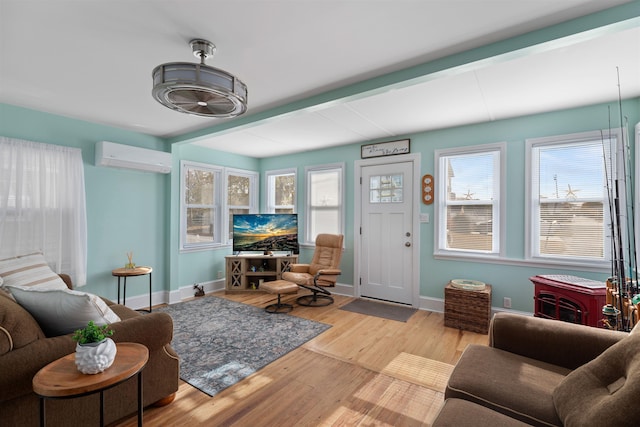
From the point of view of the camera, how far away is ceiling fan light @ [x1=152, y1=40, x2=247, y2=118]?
1.69 metres

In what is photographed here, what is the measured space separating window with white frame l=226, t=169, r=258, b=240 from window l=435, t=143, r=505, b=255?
3.36 metres

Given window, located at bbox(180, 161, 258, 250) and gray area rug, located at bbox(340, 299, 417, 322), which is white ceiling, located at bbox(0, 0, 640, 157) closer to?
window, located at bbox(180, 161, 258, 250)

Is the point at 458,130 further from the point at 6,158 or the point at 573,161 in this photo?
the point at 6,158

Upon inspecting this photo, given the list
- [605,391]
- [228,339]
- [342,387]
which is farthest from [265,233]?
[605,391]

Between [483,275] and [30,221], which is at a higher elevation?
[30,221]

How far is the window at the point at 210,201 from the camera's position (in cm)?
469

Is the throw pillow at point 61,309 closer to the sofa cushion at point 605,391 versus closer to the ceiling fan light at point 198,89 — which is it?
the ceiling fan light at point 198,89

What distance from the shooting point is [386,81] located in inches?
93.8

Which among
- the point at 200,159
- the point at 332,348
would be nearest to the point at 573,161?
the point at 332,348

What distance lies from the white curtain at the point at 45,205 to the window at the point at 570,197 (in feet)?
16.9

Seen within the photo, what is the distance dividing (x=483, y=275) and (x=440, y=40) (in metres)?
2.81

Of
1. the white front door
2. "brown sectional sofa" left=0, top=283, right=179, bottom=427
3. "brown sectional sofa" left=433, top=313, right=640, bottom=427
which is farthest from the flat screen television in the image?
"brown sectional sofa" left=433, top=313, right=640, bottom=427

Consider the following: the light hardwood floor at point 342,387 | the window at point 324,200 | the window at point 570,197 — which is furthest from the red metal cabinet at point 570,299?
the window at point 324,200

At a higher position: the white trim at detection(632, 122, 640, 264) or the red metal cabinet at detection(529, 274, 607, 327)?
the white trim at detection(632, 122, 640, 264)
